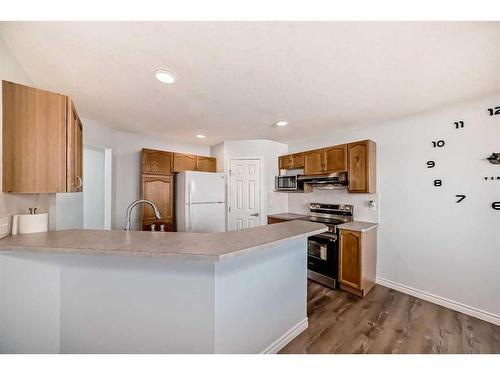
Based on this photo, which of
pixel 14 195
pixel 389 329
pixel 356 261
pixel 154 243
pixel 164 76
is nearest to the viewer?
pixel 154 243

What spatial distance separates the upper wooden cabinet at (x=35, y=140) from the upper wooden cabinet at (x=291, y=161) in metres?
3.07

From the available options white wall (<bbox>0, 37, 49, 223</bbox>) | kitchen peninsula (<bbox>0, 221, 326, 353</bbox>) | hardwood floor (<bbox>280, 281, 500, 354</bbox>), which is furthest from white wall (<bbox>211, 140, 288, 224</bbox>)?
white wall (<bbox>0, 37, 49, 223</bbox>)

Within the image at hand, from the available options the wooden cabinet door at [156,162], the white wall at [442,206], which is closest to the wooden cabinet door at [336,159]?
the white wall at [442,206]

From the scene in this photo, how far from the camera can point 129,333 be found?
127 centimetres

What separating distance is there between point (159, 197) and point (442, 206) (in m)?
3.87

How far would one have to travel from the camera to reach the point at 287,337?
1.66 metres

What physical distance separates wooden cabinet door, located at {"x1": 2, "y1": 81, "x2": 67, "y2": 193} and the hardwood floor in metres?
2.14

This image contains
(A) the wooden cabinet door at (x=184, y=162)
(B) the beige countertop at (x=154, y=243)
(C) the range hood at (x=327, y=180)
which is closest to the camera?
(B) the beige countertop at (x=154, y=243)

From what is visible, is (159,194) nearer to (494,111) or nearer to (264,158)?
(264,158)

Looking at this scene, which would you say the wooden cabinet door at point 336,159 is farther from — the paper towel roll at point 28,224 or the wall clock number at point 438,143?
the paper towel roll at point 28,224

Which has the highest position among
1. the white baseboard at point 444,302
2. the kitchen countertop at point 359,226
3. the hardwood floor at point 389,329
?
the kitchen countertop at point 359,226

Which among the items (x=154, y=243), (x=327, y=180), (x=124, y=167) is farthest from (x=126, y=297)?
(x=327, y=180)

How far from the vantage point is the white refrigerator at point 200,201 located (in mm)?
3219
